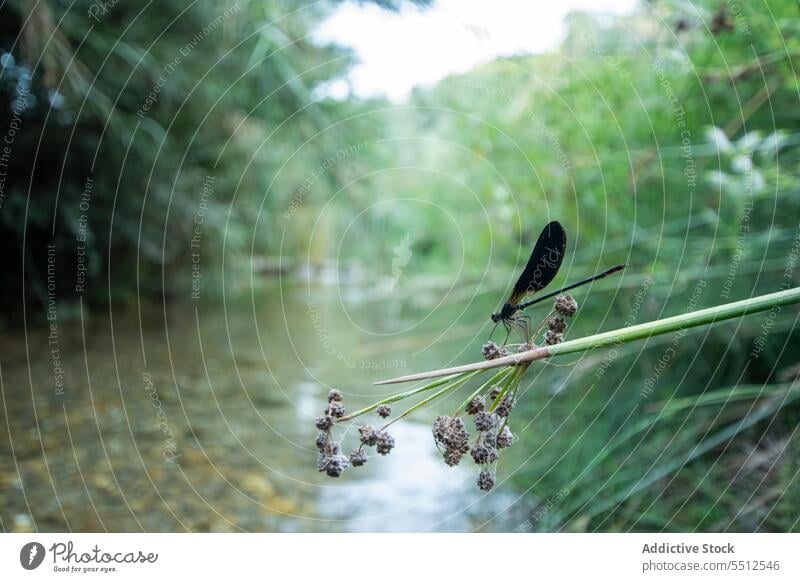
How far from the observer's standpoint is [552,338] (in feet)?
1.26

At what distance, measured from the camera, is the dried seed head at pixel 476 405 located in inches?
14.5

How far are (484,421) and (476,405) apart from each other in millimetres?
13

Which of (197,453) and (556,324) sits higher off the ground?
(197,453)

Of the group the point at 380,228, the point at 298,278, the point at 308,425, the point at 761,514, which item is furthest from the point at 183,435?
the point at 298,278

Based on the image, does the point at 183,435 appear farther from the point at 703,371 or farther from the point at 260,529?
the point at 703,371

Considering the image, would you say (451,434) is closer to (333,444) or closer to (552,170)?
(333,444)

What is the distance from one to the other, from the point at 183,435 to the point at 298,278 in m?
1.48

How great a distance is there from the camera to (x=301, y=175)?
3.08 meters
